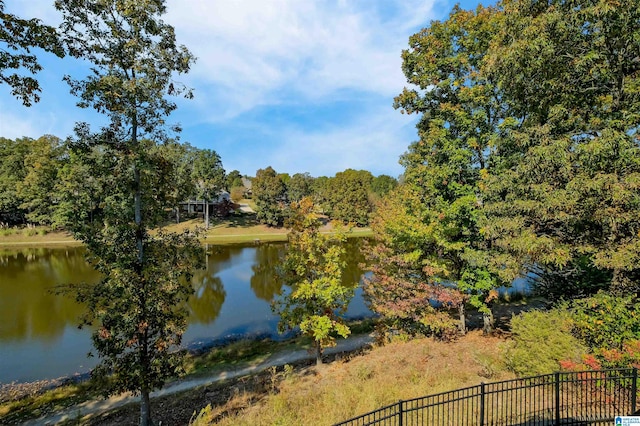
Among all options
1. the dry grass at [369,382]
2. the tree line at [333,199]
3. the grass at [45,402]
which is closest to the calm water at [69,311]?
the grass at [45,402]

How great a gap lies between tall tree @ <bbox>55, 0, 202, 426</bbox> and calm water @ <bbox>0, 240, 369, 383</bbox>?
2.03m

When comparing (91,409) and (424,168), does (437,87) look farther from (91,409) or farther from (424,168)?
(91,409)

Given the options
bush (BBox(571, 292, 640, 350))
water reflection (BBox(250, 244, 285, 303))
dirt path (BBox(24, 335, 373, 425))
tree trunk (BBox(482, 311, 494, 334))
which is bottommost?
dirt path (BBox(24, 335, 373, 425))

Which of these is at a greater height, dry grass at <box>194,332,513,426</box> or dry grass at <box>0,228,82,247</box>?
dry grass at <box>0,228,82,247</box>

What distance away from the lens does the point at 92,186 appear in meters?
7.86

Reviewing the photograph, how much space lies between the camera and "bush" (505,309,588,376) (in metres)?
8.25

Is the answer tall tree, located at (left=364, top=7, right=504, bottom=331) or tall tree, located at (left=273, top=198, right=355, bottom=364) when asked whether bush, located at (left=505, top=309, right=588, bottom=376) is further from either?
tall tree, located at (left=273, top=198, right=355, bottom=364)

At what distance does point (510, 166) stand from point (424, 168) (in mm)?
3089

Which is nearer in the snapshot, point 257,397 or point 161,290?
point 161,290

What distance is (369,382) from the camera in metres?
9.42

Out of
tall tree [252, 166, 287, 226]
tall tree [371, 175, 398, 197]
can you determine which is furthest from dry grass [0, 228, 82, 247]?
tall tree [371, 175, 398, 197]

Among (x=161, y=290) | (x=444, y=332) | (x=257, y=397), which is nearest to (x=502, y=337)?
(x=444, y=332)

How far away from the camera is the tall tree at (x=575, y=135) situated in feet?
26.7

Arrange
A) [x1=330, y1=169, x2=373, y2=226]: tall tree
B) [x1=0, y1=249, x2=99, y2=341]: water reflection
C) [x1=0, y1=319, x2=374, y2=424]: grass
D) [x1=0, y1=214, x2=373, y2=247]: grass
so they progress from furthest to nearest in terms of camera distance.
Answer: [x1=330, y1=169, x2=373, y2=226]: tall tree, [x1=0, y1=214, x2=373, y2=247]: grass, [x1=0, y1=249, x2=99, y2=341]: water reflection, [x1=0, y1=319, x2=374, y2=424]: grass
